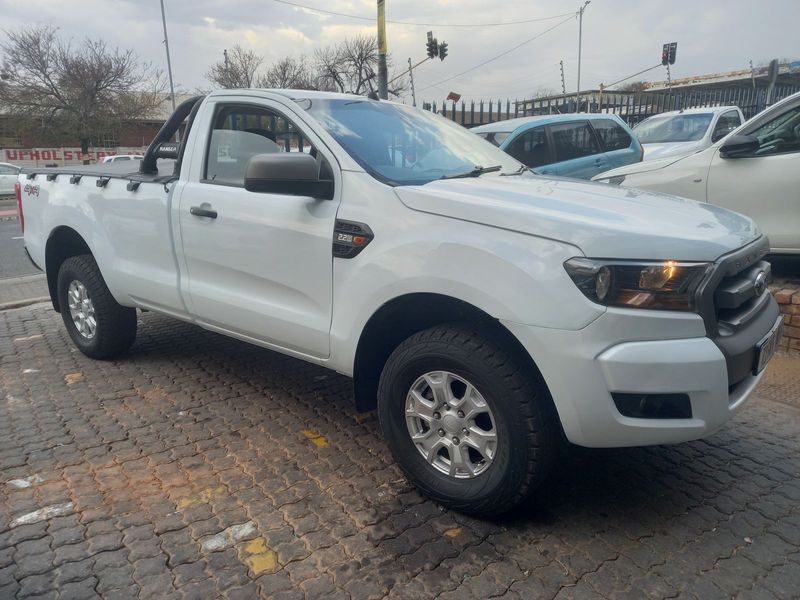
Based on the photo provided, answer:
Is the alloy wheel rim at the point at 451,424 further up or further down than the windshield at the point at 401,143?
further down

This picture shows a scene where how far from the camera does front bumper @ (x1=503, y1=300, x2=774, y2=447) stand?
2.26 metres

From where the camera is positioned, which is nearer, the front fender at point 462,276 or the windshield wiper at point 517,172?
the front fender at point 462,276

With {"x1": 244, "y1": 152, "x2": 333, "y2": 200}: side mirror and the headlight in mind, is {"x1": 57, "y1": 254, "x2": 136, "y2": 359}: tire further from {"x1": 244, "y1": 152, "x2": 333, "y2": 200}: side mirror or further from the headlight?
the headlight

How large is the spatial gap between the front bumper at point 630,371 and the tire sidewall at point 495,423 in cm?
20

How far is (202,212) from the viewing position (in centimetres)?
363

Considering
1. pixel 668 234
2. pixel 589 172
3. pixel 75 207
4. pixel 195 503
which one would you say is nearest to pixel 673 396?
pixel 668 234

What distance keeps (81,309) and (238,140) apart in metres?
1.98

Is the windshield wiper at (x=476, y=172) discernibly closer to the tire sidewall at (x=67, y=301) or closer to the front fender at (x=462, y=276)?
the front fender at (x=462, y=276)

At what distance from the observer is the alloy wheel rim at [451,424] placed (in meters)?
2.64

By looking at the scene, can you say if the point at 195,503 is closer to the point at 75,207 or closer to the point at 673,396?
the point at 673,396

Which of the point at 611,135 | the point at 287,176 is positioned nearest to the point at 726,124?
the point at 611,135

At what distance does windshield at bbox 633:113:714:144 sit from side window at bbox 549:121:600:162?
263 centimetres

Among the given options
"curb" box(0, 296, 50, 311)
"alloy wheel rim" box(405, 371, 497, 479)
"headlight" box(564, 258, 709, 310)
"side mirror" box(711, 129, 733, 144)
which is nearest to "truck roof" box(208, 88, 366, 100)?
"alloy wheel rim" box(405, 371, 497, 479)

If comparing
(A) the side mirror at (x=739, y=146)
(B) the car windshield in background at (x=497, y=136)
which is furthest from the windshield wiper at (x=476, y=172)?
(B) the car windshield in background at (x=497, y=136)
